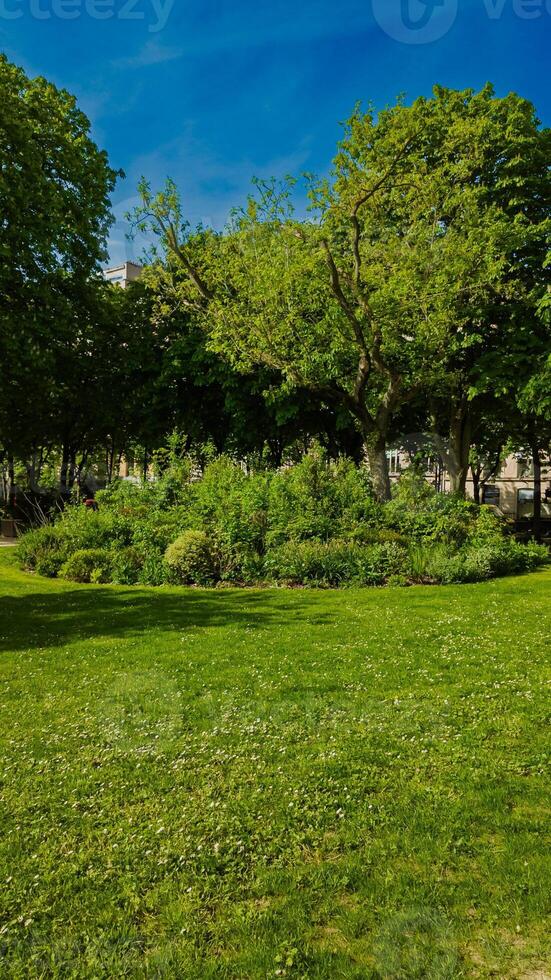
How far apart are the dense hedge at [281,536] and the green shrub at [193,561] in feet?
0.08

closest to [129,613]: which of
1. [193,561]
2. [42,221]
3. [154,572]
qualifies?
[193,561]

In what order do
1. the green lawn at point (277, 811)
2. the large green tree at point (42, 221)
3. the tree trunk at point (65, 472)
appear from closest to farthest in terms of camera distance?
the green lawn at point (277, 811)
the large green tree at point (42, 221)
the tree trunk at point (65, 472)

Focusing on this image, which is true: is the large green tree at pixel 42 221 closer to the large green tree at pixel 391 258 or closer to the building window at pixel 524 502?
the large green tree at pixel 391 258

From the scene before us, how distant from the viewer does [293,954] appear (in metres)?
2.81

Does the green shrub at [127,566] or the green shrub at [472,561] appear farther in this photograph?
the green shrub at [127,566]

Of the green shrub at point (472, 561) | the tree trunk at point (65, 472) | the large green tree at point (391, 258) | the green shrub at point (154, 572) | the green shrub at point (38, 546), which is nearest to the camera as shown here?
the green shrub at point (472, 561)

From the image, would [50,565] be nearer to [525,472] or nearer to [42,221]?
[42,221]

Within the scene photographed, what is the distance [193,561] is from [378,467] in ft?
25.7

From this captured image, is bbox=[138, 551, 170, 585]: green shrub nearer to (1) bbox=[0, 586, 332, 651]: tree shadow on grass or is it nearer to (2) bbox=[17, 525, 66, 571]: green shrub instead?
(1) bbox=[0, 586, 332, 651]: tree shadow on grass

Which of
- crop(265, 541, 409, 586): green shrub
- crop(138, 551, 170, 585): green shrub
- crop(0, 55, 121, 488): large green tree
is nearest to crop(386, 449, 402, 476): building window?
crop(0, 55, 121, 488): large green tree

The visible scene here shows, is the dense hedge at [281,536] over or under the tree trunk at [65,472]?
under

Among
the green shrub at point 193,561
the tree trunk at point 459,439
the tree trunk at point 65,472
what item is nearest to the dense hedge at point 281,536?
the green shrub at point 193,561

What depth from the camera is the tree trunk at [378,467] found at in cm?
1917

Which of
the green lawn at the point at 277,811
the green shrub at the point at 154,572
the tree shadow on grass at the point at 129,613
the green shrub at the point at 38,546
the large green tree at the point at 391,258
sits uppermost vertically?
the large green tree at the point at 391,258
